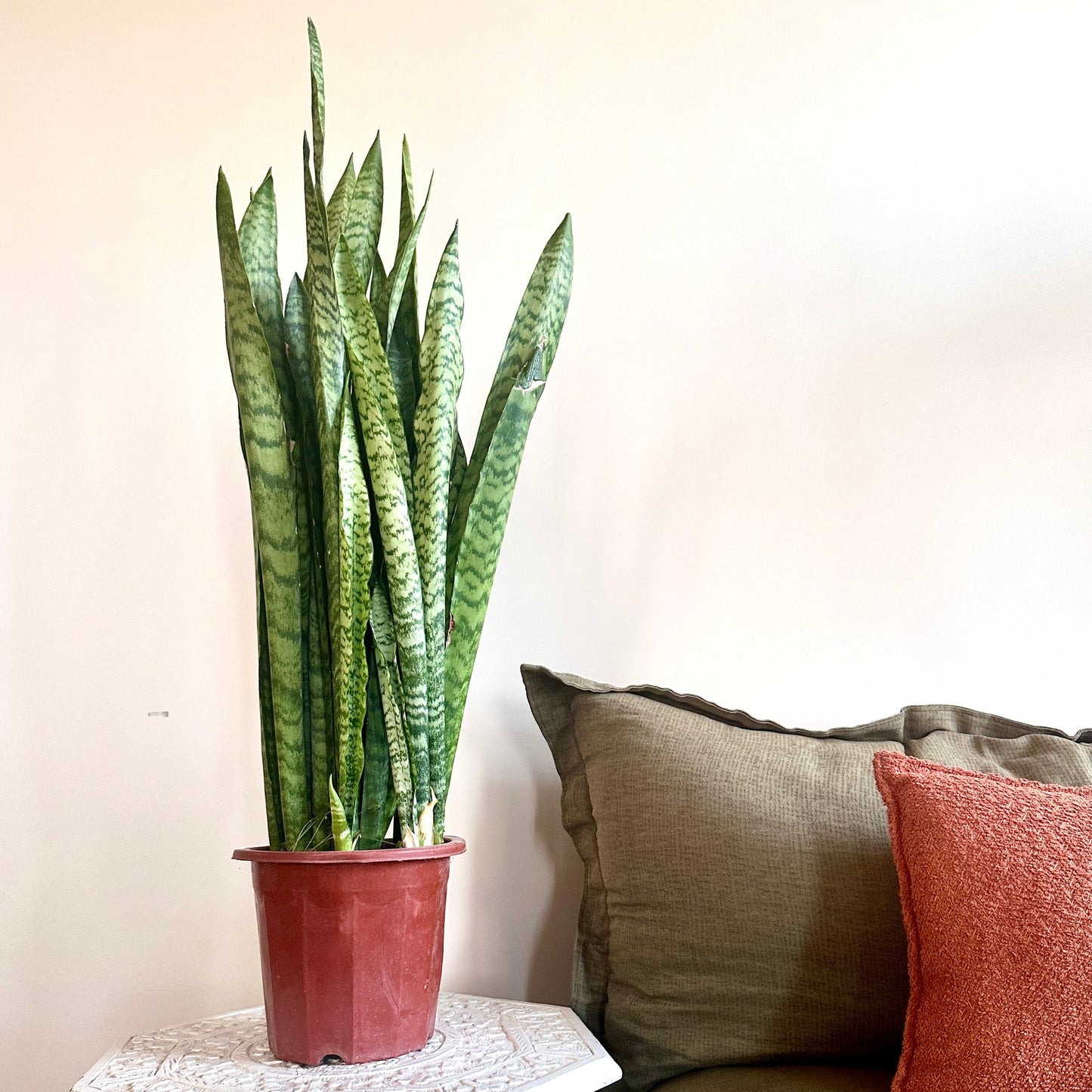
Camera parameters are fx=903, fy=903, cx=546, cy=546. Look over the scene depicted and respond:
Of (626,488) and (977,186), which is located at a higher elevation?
(977,186)

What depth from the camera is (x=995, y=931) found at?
0.67m

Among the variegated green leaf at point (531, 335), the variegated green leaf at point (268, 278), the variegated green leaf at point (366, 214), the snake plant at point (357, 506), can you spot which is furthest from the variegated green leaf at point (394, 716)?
the variegated green leaf at point (366, 214)

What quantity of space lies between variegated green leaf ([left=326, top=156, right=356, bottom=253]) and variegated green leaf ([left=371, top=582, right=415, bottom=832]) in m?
0.36

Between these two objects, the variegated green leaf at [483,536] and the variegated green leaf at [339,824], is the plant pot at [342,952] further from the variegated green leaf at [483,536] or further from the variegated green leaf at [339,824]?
the variegated green leaf at [483,536]

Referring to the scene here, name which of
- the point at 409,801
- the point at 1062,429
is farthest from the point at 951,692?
the point at 409,801

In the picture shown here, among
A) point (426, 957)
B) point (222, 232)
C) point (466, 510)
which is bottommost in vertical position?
point (426, 957)

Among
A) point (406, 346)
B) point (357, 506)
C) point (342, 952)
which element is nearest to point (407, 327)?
point (406, 346)

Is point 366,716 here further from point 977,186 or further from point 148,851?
point 977,186

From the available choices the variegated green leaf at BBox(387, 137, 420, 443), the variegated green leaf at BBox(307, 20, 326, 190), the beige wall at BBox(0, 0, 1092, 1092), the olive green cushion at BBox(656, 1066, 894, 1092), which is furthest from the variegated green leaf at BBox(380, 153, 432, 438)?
the olive green cushion at BBox(656, 1066, 894, 1092)

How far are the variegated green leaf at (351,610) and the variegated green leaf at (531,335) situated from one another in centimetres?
12

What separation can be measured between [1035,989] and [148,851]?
3.31ft

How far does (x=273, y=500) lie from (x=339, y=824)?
0.97ft

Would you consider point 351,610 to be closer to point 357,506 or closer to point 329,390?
point 357,506

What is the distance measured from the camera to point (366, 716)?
868mm
